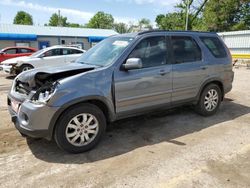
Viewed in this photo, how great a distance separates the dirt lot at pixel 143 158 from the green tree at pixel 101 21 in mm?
81512

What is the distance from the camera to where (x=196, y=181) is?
131 inches

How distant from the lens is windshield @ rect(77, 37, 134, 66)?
4.60 metres

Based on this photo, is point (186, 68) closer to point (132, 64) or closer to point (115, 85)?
point (132, 64)

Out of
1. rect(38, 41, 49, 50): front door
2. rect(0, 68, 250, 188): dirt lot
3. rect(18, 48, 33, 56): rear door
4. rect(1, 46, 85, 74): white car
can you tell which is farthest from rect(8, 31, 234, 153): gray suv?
rect(38, 41, 49, 50): front door

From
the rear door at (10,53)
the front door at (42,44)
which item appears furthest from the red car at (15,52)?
the front door at (42,44)

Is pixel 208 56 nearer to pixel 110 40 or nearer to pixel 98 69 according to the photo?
pixel 110 40

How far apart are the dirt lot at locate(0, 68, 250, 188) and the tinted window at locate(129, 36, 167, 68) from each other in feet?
4.36

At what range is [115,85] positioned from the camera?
4312 millimetres

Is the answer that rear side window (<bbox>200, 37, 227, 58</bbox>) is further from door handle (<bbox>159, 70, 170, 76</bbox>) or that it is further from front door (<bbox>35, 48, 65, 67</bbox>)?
front door (<bbox>35, 48, 65, 67</bbox>)

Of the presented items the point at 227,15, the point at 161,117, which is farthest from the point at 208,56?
the point at 227,15

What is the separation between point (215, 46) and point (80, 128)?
3716 millimetres

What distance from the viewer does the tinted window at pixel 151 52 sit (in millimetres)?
4706

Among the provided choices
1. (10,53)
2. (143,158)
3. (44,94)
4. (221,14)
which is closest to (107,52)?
(44,94)

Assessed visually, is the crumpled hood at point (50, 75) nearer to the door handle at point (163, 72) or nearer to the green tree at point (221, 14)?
the door handle at point (163, 72)
